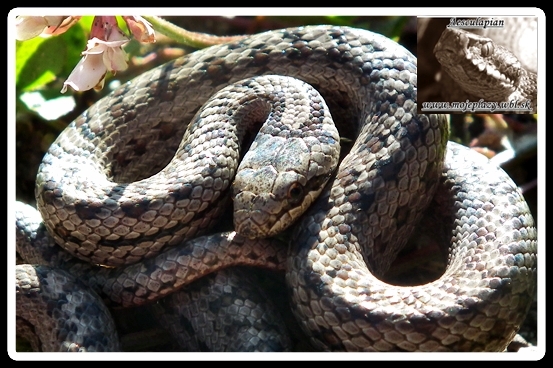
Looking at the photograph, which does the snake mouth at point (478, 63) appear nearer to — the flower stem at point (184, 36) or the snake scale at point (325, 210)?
the snake scale at point (325, 210)

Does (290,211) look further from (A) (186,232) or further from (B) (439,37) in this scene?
(B) (439,37)

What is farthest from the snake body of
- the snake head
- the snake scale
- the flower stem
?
the flower stem

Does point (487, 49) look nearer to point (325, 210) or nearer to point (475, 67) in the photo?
point (475, 67)

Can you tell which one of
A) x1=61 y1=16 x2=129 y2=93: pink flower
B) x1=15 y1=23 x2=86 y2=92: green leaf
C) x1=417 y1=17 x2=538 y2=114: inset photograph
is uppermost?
x1=61 y1=16 x2=129 y2=93: pink flower

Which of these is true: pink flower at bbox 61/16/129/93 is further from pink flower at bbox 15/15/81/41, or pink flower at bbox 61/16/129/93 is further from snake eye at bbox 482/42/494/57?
snake eye at bbox 482/42/494/57

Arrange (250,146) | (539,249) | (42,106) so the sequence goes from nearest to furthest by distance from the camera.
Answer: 1. (539,249)
2. (250,146)
3. (42,106)

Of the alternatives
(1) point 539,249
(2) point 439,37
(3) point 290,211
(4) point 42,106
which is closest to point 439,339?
(1) point 539,249

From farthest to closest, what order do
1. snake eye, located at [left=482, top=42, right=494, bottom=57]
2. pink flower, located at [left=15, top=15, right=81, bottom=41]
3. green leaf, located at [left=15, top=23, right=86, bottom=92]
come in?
green leaf, located at [left=15, top=23, right=86, bottom=92] < snake eye, located at [left=482, top=42, right=494, bottom=57] < pink flower, located at [left=15, top=15, right=81, bottom=41]

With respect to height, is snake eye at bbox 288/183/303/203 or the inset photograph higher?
the inset photograph
